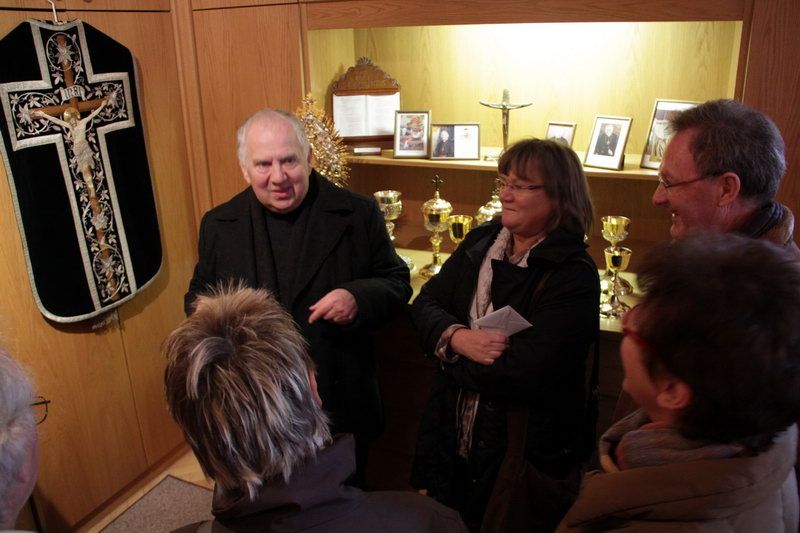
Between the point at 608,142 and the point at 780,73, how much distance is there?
654 millimetres

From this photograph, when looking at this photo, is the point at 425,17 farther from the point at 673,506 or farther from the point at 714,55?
the point at 673,506

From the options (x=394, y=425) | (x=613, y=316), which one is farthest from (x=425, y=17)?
(x=394, y=425)

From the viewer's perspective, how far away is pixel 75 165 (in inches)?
93.5

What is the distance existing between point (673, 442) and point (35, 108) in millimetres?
2241

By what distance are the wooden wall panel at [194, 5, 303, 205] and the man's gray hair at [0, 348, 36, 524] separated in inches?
75.2

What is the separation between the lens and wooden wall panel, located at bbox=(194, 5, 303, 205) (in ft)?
8.52

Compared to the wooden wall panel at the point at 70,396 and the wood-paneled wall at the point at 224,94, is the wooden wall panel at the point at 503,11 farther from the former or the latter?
the wooden wall panel at the point at 70,396

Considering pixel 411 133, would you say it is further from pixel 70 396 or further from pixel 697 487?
pixel 697 487

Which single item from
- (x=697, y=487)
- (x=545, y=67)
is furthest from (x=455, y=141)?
(x=697, y=487)

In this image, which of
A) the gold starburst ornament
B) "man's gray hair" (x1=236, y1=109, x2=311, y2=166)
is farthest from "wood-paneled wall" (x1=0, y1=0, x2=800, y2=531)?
"man's gray hair" (x1=236, y1=109, x2=311, y2=166)

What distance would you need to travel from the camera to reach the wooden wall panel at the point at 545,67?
2453mm

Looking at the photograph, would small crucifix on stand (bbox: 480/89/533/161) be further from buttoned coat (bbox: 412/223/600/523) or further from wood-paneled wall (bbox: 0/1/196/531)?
wood-paneled wall (bbox: 0/1/196/531)

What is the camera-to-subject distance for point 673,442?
911 mm

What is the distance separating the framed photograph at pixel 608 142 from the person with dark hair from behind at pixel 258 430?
5.68ft
